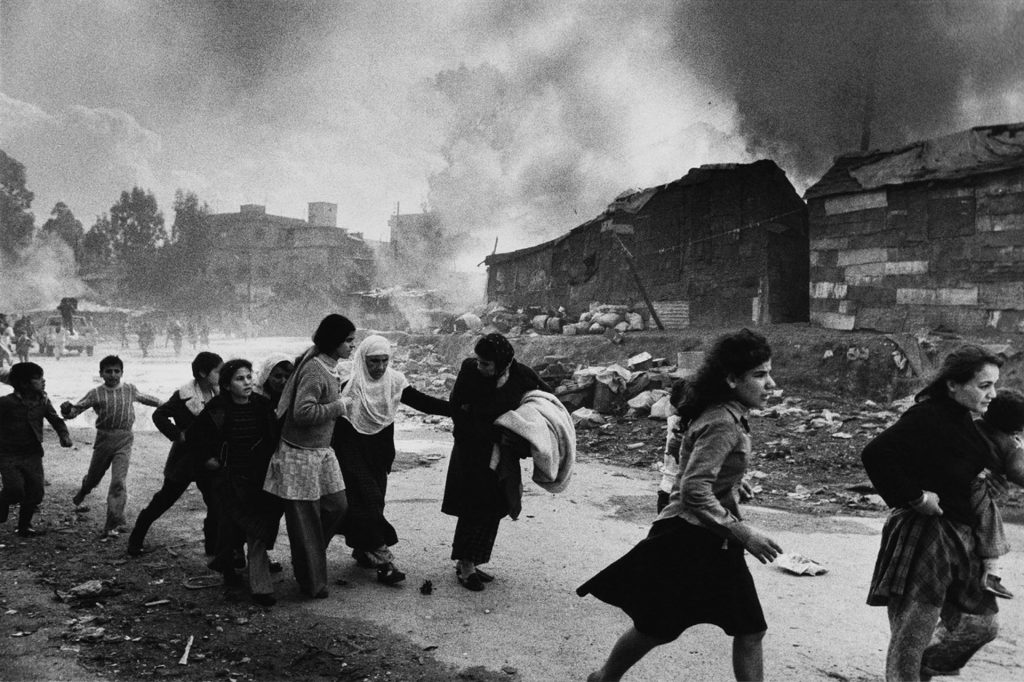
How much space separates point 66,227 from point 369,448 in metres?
12.8

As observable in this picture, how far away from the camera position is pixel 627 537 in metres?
5.35

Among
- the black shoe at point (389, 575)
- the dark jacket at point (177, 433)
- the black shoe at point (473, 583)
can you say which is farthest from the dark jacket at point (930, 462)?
the dark jacket at point (177, 433)

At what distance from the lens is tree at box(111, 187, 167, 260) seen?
1437cm

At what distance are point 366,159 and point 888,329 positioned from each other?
1136 centimetres

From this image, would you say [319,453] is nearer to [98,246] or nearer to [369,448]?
[369,448]

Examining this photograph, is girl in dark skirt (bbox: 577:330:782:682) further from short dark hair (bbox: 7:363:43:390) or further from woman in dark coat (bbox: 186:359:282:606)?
short dark hair (bbox: 7:363:43:390)

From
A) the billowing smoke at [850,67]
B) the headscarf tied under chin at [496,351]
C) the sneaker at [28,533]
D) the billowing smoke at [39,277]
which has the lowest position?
the sneaker at [28,533]

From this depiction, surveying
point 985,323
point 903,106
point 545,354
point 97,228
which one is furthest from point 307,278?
point 985,323

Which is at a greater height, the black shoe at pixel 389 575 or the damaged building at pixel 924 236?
the damaged building at pixel 924 236

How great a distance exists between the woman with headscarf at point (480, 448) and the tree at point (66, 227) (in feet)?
37.3

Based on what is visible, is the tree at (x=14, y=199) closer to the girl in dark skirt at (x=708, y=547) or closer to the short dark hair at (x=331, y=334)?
the short dark hair at (x=331, y=334)

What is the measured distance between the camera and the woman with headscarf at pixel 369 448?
418cm

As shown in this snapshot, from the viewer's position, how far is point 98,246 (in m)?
15.9

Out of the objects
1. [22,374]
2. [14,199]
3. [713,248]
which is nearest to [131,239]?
[14,199]
